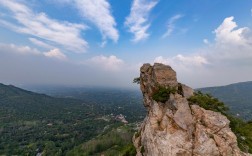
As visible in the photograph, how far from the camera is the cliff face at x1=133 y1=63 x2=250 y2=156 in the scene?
103ft

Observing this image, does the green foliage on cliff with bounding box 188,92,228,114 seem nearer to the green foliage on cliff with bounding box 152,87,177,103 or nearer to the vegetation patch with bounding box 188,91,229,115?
the vegetation patch with bounding box 188,91,229,115

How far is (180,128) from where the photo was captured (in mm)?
34188

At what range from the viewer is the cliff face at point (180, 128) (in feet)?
103

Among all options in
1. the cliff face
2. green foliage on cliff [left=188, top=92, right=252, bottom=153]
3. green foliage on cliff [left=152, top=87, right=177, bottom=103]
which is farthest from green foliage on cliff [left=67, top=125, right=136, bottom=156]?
green foliage on cliff [left=188, top=92, right=252, bottom=153]

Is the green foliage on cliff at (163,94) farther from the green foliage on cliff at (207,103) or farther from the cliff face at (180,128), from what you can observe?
the green foliage on cliff at (207,103)

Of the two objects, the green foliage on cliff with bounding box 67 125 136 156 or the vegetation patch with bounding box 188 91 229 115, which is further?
the green foliage on cliff with bounding box 67 125 136 156

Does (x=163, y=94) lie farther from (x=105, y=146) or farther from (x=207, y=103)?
(x=105, y=146)

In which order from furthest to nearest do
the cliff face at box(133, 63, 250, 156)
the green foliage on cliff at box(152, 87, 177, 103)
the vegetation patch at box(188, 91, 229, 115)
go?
the green foliage on cliff at box(152, 87, 177, 103) < the vegetation patch at box(188, 91, 229, 115) < the cliff face at box(133, 63, 250, 156)

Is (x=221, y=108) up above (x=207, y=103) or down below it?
below

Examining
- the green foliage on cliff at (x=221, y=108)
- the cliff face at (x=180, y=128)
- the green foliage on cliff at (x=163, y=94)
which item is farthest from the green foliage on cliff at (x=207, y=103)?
the green foliage on cliff at (x=163, y=94)

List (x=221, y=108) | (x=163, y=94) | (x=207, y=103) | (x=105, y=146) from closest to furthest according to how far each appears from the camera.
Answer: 1. (x=207, y=103)
2. (x=163, y=94)
3. (x=221, y=108)
4. (x=105, y=146)

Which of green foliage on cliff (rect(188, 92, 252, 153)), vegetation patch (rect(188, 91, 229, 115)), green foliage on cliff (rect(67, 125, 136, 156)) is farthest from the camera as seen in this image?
green foliage on cliff (rect(67, 125, 136, 156))

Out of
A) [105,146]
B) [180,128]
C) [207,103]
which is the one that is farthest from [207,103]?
[105,146]

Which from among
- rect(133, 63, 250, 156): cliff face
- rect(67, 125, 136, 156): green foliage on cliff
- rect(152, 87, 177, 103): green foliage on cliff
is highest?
rect(152, 87, 177, 103): green foliage on cliff
